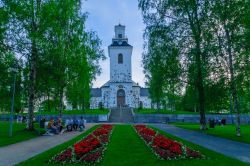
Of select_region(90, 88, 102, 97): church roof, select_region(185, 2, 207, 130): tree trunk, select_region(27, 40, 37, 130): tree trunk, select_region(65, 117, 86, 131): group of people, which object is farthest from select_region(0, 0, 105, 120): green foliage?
select_region(90, 88, 102, 97): church roof

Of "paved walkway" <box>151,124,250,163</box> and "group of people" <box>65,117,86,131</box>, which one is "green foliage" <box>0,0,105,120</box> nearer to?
"group of people" <box>65,117,86,131</box>

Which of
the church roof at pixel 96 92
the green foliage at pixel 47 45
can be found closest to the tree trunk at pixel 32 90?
the green foliage at pixel 47 45

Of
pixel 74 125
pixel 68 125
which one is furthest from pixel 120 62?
pixel 68 125

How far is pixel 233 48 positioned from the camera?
2328cm

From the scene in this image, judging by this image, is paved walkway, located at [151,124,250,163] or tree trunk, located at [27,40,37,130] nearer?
paved walkway, located at [151,124,250,163]

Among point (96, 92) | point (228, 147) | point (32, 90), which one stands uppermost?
point (96, 92)

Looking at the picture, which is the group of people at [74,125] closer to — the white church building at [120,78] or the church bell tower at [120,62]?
the white church building at [120,78]

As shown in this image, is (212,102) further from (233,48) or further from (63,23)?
(63,23)

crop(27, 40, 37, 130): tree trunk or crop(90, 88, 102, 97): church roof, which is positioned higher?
crop(90, 88, 102, 97): church roof

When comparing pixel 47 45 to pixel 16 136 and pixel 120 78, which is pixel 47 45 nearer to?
pixel 16 136

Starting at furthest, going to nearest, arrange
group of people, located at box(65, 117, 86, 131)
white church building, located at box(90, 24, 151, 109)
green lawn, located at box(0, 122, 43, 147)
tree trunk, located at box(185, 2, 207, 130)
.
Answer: white church building, located at box(90, 24, 151, 109) < group of people, located at box(65, 117, 86, 131) < tree trunk, located at box(185, 2, 207, 130) < green lawn, located at box(0, 122, 43, 147)

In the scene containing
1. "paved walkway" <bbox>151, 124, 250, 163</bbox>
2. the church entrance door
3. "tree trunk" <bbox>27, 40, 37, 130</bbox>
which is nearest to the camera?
"paved walkway" <bbox>151, 124, 250, 163</bbox>

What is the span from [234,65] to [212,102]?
5.35 metres

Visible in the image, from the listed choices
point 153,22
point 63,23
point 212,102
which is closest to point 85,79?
point 63,23
